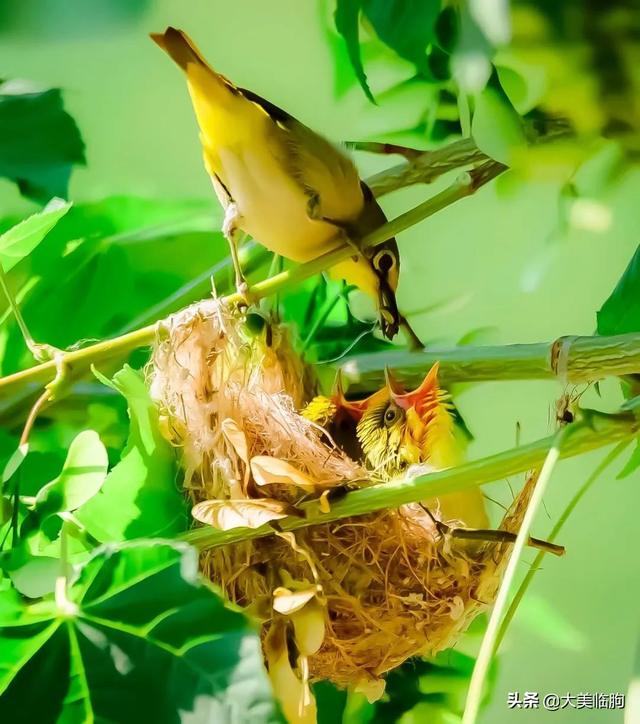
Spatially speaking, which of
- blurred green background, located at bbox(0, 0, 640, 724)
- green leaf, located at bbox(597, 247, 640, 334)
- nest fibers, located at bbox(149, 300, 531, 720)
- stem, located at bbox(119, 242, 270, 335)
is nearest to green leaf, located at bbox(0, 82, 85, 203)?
blurred green background, located at bbox(0, 0, 640, 724)

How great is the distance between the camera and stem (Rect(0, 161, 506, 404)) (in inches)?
30.5

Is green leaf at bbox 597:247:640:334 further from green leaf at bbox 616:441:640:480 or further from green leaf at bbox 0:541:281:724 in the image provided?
green leaf at bbox 0:541:281:724

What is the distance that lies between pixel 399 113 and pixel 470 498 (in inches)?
15.9

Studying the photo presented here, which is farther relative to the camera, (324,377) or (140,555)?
(324,377)

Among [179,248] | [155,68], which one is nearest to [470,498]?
[179,248]

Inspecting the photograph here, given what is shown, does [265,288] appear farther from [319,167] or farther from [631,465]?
[631,465]

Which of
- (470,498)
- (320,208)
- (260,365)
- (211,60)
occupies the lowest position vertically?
(470,498)

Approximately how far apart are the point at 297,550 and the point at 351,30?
0.51m

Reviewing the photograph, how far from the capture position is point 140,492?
722mm

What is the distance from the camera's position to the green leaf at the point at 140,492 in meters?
0.72

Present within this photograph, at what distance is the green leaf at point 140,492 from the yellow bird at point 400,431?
16 centimetres

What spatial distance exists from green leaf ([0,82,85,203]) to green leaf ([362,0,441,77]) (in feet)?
1.10

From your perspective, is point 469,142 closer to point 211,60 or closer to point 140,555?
point 211,60

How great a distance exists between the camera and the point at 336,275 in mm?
854
